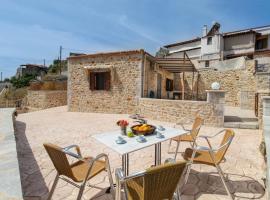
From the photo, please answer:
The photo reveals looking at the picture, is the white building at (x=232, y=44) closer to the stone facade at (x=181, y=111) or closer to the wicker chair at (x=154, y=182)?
the stone facade at (x=181, y=111)

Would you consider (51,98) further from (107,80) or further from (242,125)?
(242,125)

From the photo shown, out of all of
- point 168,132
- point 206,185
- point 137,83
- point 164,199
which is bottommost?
point 206,185

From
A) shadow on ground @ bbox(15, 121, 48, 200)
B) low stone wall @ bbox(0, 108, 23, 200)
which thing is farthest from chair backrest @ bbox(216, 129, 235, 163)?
shadow on ground @ bbox(15, 121, 48, 200)

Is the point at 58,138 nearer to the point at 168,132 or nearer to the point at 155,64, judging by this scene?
the point at 168,132

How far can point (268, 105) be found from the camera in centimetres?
552

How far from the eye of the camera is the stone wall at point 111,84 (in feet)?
34.6

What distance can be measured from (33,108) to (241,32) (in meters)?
24.1

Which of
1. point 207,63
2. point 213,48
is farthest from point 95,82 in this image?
point 213,48

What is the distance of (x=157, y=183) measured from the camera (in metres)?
1.68

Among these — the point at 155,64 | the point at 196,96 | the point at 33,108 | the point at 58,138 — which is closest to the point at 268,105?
the point at 58,138

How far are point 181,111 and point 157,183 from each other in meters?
6.93

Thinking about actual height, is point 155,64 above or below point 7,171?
above

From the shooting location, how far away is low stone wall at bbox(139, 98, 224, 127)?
301 inches

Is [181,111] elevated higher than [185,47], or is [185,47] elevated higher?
[185,47]
